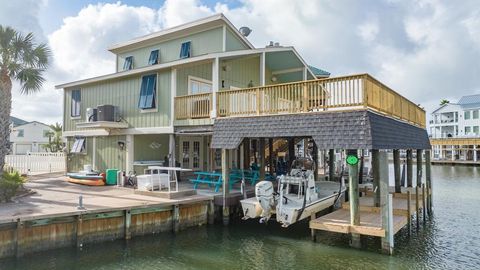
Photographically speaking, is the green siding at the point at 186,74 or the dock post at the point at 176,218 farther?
the green siding at the point at 186,74

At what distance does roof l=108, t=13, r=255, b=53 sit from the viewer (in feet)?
52.8

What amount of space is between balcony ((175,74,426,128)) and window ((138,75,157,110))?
1.46 metres

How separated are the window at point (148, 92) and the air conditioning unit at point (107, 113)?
5.50ft

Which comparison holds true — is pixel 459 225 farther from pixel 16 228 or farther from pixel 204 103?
pixel 16 228

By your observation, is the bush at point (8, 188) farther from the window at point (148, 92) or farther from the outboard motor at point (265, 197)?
the outboard motor at point (265, 197)

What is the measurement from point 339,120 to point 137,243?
6.82 metres

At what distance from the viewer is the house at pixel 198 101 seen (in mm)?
10367

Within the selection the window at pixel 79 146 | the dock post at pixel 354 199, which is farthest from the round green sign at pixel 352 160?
the window at pixel 79 146

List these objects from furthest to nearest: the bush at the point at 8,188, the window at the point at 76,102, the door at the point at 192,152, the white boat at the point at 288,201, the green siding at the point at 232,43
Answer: the window at the point at 76,102
the door at the point at 192,152
the green siding at the point at 232,43
the bush at the point at 8,188
the white boat at the point at 288,201

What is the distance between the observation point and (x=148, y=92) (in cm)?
1525

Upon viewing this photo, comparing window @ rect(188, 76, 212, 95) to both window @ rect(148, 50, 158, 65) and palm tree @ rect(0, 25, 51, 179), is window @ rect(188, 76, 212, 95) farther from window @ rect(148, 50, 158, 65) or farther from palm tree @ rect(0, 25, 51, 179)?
palm tree @ rect(0, 25, 51, 179)

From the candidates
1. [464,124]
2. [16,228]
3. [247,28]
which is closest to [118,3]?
[247,28]

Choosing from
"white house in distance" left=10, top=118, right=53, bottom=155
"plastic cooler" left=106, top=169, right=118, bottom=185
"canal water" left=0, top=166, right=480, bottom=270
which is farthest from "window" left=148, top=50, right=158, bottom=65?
"white house in distance" left=10, top=118, right=53, bottom=155

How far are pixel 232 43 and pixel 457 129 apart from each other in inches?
2266
